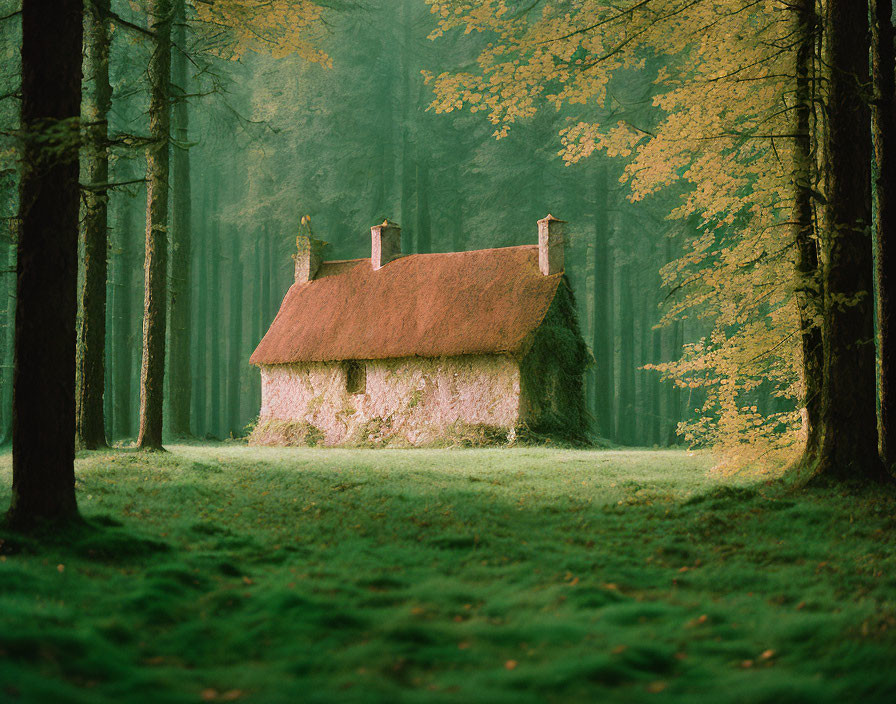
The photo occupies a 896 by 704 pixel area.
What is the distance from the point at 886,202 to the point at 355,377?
1626 centimetres

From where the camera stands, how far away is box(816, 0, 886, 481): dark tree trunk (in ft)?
27.4

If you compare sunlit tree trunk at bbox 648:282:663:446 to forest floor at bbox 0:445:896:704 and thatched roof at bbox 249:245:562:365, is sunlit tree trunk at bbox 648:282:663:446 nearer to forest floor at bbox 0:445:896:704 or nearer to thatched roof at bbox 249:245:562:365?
thatched roof at bbox 249:245:562:365

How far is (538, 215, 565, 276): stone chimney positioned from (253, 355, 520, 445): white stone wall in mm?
3539

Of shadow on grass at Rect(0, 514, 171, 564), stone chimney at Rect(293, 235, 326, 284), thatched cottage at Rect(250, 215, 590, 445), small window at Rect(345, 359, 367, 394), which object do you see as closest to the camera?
shadow on grass at Rect(0, 514, 171, 564)

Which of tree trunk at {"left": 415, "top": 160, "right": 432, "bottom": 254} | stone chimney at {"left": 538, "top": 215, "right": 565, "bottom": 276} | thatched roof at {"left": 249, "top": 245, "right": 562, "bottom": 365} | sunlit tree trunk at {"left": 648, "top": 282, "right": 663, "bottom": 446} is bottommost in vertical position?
sunlit tree trunk at {"left": 648, "top": 282, "right": 663, "bottom": 446}

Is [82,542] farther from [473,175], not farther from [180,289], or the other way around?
[473,175]

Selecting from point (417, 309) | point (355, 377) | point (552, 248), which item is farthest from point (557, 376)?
point (355, 377)

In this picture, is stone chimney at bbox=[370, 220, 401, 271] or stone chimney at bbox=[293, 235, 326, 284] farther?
stone chimney at bbox=[293, 235, 326, 284]

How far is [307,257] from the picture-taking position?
2683 cm

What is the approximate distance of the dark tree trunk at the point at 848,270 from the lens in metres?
8.34

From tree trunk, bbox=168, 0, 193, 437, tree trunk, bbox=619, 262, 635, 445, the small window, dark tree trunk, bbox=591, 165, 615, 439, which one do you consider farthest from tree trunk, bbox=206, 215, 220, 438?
tree trunk, bbox=619, 262, 635, 445

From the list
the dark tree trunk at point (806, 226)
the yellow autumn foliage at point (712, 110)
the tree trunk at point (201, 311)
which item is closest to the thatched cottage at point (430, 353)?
the yellow autumn foliage at point (712, 110)

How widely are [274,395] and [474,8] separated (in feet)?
55.4

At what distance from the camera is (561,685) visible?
139 inches
